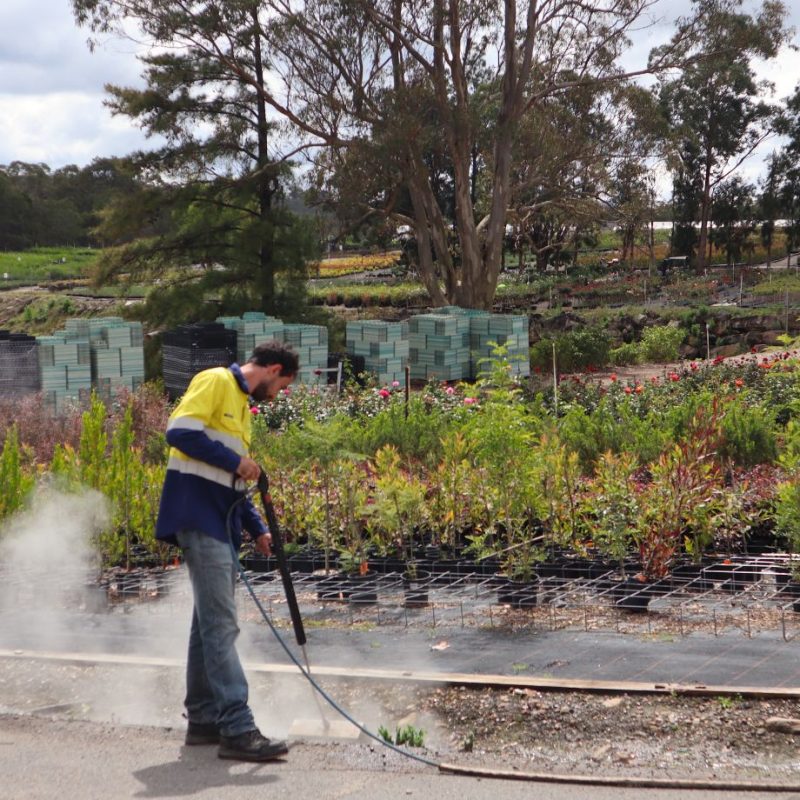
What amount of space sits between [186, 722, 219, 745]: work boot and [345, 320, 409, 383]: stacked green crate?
13.1 metres

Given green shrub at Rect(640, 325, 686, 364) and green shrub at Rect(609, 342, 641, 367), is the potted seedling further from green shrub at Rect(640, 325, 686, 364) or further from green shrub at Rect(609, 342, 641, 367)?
green shrub at Rect(640, 325, 686, 364)

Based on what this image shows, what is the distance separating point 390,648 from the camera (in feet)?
16.9

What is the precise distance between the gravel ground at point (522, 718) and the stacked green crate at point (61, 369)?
9.59 metres

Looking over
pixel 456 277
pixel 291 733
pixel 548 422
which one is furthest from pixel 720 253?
pixel 291 733

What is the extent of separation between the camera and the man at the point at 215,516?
13.4 ft

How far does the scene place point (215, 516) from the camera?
13.7ft

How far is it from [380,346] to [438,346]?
73.1 inches

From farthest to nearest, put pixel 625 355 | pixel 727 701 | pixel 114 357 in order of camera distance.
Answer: pixel 625 355
pixel 114 357
pixel 727 701

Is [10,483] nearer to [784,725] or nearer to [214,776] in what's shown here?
[214,776]

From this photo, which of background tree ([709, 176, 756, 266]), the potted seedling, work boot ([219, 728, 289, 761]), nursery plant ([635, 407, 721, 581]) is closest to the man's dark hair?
work boot ([219, 728, 289, 761])

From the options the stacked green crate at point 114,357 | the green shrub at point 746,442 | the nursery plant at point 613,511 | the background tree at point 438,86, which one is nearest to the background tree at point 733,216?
the background tree at point 438,86

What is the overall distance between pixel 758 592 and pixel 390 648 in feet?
6.57

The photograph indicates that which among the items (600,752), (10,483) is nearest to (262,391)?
(600,752)

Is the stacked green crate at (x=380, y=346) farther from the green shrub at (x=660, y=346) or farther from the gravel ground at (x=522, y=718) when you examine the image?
the gravel ground at (x=522, y=718)
